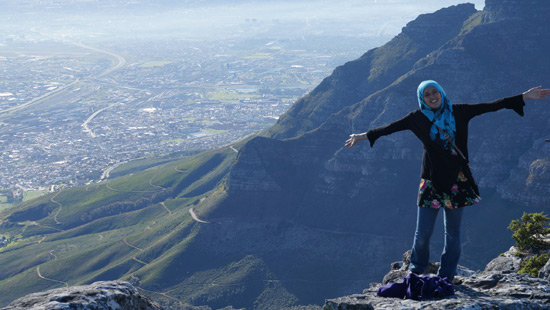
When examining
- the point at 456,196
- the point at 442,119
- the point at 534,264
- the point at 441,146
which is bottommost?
the point at 534,264

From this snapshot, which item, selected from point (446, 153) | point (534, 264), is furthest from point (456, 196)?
point (534, 264)

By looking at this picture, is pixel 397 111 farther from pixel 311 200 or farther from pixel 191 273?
pixel 191 273

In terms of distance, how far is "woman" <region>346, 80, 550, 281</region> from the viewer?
67.9ft

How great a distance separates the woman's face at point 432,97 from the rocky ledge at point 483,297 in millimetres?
6591

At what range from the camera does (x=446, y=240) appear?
71.6 ft

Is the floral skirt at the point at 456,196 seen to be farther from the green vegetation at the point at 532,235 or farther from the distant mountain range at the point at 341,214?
the distant mountain range at the point at 341,214

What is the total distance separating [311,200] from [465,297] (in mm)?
177564

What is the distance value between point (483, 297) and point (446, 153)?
512 cm

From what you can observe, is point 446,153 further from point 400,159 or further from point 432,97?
point 400,159

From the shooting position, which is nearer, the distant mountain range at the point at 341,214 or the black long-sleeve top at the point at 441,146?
the black long-sleeve top at the point at 441,146

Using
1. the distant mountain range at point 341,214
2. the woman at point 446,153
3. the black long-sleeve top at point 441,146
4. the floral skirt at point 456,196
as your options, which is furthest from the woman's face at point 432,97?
the distant mountain range at point 341,214

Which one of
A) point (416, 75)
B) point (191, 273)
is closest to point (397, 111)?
point (416, 75)

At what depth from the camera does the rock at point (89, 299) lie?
16827mm

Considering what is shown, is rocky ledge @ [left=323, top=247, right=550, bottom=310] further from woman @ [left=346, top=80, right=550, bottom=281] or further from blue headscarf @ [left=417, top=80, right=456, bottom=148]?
blue headscarf @ [left=417, top=80, right=456, bottom=148]
